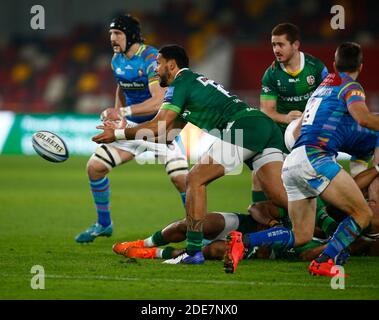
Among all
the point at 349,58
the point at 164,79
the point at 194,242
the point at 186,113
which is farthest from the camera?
the point at 164,79

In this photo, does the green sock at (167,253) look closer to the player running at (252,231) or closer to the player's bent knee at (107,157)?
the player running at (252,231)

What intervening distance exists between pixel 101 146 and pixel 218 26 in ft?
65.2

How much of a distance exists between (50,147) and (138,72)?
1.71 metres

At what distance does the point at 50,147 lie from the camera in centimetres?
880

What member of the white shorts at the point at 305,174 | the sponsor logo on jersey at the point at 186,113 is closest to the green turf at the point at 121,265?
the white shorts at the point at 305,174

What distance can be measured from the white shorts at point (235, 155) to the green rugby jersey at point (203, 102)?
0.26m

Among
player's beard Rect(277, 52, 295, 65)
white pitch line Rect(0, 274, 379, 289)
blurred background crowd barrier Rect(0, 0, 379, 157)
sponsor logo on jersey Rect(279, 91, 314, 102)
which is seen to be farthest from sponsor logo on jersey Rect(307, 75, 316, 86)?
blurred background crowd barrier Rect(0, 0, 379, 157)

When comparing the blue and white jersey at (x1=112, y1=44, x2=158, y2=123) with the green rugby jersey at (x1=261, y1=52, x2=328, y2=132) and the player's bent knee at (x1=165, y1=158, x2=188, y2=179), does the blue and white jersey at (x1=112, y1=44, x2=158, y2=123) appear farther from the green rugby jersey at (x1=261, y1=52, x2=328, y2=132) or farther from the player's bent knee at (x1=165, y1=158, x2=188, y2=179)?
the green rugby jersey at (x1=261, y1=52, x2=328, y2=132)

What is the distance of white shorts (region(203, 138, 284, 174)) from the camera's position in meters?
7.64

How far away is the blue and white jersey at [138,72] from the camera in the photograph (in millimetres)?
9930

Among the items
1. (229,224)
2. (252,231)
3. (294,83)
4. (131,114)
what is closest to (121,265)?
(229,224)

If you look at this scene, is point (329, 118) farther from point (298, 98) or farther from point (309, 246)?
point (298, 98)

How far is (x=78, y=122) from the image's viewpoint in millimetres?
22484

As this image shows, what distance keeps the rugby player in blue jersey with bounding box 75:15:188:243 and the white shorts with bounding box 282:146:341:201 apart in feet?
8.38
